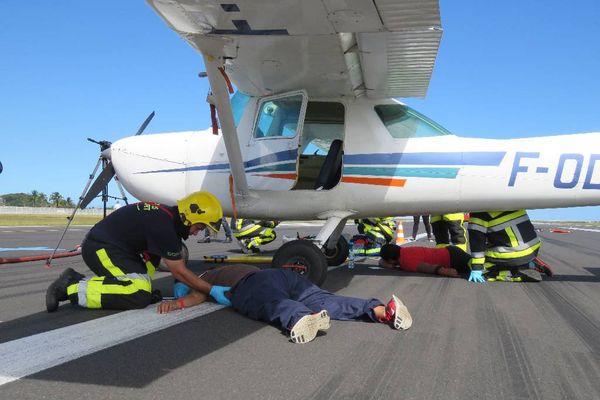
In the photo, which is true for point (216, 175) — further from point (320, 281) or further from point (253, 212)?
point (320, 281)

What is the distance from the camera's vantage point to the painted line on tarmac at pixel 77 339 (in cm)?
274

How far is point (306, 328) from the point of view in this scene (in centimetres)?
332

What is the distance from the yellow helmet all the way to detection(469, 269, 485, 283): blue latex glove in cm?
411

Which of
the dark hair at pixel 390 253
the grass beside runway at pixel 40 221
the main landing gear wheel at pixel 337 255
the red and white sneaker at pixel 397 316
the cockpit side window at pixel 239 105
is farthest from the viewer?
the grass beside runway at pixel 40 221

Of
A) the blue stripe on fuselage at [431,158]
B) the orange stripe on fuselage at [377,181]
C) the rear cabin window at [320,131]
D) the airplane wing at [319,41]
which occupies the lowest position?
the orange stripe on fuselage at [377,181]

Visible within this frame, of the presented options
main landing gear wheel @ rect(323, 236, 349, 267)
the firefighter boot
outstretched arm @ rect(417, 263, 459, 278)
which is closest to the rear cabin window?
main landing gear wheel @ rect(323, 236, 349, 267)

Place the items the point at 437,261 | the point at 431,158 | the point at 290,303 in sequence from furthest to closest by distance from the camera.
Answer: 1. the point at 437,261
2. the point at 431,158
3. the point at 290,303

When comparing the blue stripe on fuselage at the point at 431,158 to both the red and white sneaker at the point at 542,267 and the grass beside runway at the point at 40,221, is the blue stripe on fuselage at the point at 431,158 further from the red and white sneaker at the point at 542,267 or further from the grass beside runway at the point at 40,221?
the grass beside runway at the point at 40,221

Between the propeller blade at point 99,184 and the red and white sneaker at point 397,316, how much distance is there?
536cm

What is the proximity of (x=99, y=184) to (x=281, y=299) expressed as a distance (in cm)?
512

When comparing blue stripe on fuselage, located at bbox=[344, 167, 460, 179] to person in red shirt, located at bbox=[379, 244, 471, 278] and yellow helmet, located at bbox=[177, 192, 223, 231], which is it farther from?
yellow helmet, located at bbox=[177, 192, 223, 231]

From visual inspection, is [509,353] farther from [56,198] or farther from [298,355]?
[56,198]

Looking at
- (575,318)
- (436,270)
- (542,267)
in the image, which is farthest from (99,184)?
(542,267)

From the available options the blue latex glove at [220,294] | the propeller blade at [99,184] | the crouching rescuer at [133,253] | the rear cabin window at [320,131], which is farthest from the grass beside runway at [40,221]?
the blue latex glove at [220,294]
